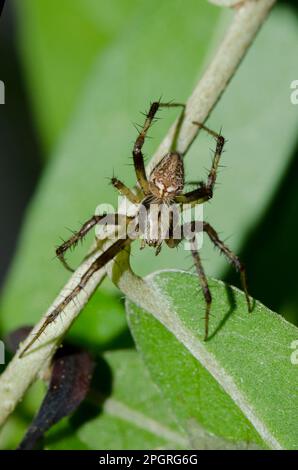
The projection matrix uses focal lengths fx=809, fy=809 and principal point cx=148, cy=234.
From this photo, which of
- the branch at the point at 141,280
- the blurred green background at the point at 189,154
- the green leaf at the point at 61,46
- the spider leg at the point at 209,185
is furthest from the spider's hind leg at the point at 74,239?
the green leaf at the point at 61,46

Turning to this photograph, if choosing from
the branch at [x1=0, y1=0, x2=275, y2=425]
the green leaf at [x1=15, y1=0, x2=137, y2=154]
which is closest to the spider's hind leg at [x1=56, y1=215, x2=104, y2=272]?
the branch at [x1=0, y1=0, x2=275, y2=425]

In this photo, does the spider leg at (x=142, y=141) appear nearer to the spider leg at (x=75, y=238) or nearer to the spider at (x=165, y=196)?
the spider at (x=165, y=196)

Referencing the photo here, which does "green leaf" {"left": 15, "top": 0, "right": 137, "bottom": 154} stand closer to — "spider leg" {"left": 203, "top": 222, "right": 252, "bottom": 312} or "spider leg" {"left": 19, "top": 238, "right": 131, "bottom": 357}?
"spider leg" {"left": 203, "top": 222, "right": 252, "bottom": 312}

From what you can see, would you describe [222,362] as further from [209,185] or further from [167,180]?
[167,180]

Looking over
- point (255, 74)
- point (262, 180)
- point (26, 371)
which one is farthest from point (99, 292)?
point (255, 74)

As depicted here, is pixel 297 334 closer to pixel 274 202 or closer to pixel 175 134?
pixel 175 134

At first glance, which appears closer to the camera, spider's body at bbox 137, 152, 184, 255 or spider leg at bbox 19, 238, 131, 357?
spider leg at bbox 19, 238, 131, 357
